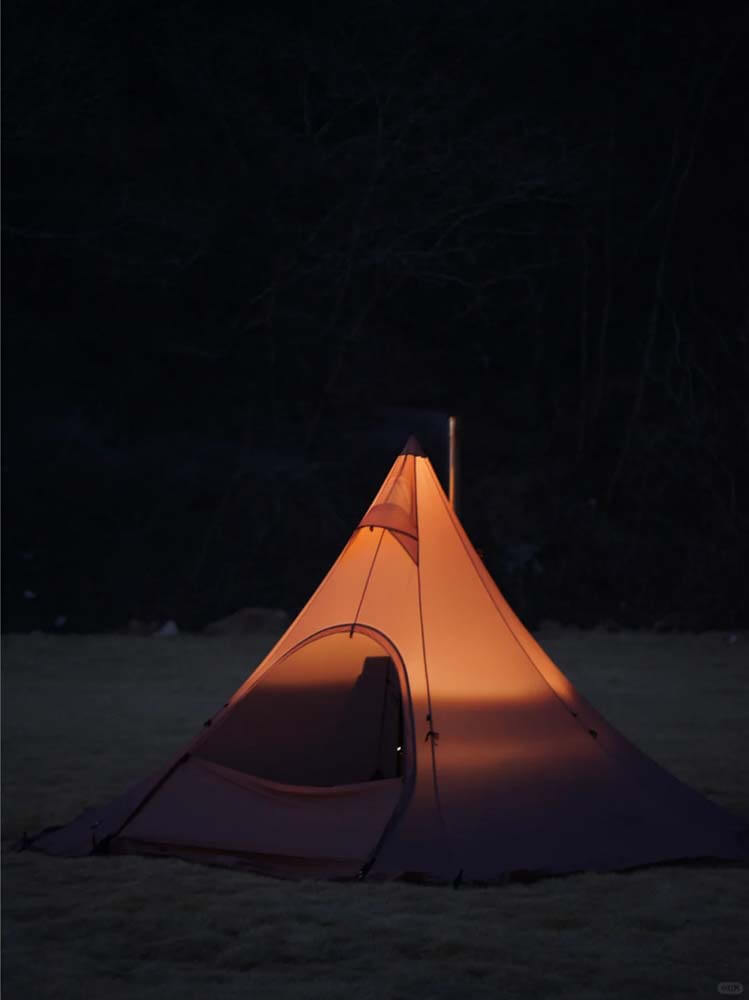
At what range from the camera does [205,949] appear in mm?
3766

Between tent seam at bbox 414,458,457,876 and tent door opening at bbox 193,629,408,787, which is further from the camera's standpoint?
tent door opening at bbox 193,629,408,787

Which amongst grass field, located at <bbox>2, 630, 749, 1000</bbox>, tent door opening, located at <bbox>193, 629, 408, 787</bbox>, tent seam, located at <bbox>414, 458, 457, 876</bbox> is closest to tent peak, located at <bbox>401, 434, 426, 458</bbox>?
tent seam, located at <bbox>414, 458, 457, 876</bbox>

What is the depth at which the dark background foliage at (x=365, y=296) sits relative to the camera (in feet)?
41.6

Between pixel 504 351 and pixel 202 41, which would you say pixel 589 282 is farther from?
pixel 202 41

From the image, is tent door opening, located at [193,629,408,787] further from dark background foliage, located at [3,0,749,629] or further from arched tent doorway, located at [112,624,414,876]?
dark background foliage, located at [3,0,749,629]

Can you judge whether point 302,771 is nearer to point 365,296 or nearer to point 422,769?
point 422,769

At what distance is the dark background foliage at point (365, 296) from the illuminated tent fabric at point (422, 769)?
7.79 m

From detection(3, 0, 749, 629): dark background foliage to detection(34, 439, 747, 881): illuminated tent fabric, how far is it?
7.79m

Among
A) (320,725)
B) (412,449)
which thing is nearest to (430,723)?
(320,725)

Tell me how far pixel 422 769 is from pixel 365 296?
1053 centimetres

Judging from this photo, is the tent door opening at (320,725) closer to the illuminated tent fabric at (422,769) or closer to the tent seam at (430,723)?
the illuminated tent fabric at (422,769)

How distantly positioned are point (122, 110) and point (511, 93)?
3.73 m

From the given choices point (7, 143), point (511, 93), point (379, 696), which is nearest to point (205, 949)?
point (379, 696)

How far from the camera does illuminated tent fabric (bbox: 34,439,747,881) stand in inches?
178
